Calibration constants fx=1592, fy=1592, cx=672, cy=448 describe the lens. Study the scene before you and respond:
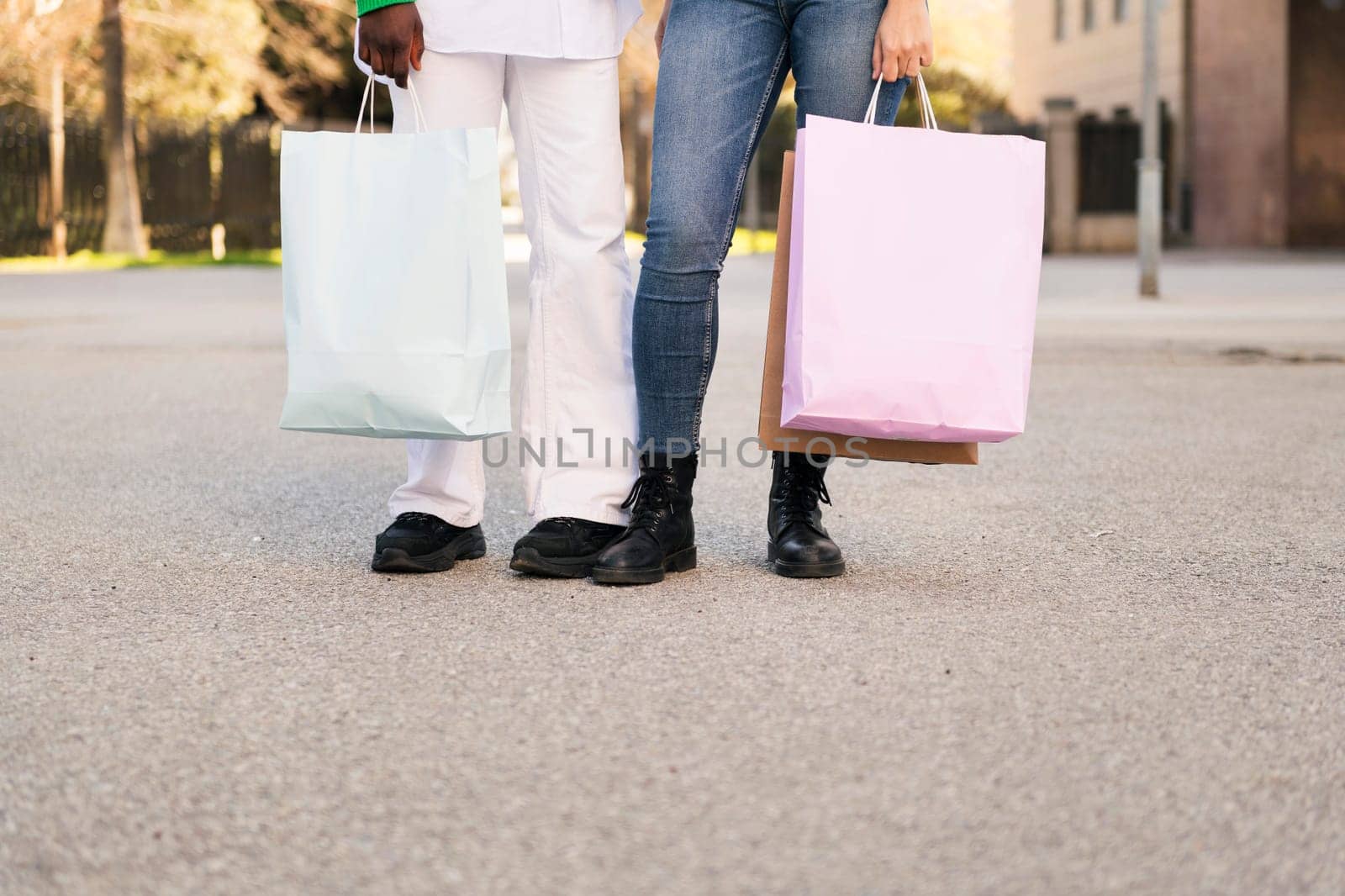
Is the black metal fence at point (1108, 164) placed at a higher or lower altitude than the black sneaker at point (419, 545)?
higher

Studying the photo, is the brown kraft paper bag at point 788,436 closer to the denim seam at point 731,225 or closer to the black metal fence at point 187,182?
the denim seam at point 731,225

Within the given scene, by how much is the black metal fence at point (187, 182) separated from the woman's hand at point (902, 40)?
2038 cm

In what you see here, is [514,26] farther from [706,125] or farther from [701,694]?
[701,694]

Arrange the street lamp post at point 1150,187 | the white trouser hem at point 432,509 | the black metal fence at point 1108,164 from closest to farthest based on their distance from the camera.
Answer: the white trouser hem at point 432,509 → the street lamp post at point 1150,187 → the black metal fence at point 1108,164

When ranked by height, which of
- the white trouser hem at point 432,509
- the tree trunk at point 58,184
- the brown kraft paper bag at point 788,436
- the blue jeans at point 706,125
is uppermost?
the tree trunk at point 58,184

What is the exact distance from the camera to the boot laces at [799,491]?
3430mm

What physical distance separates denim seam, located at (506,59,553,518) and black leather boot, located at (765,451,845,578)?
50 centimetres

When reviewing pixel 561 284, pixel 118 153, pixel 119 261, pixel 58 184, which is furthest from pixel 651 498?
pixel 118 153

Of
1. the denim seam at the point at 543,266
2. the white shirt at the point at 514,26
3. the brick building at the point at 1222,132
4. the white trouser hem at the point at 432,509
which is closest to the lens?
the white shirt at the point at 514,26

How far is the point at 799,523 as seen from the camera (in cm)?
341

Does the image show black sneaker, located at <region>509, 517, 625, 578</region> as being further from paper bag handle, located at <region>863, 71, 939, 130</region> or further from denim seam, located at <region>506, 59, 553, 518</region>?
paper bag handle, located at <region>863, 71, 939, 130</region>

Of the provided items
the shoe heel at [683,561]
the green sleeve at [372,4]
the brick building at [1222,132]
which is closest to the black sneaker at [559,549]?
the shoe heel at [683,561]

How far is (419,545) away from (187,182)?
2238 centimetres

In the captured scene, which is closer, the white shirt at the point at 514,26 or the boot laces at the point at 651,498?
the white shirt at the point at 514,26
